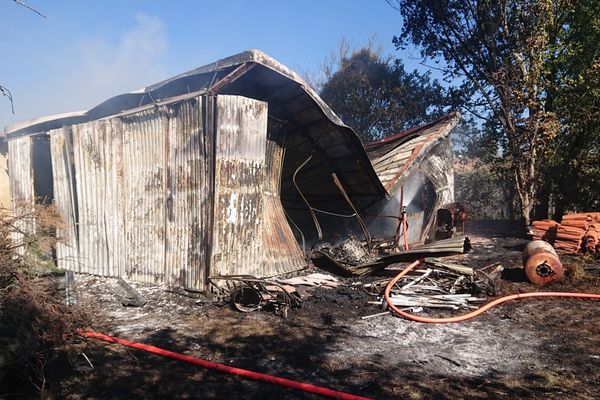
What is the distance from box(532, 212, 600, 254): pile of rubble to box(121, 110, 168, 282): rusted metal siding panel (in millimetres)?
10065

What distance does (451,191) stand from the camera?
1477 cm

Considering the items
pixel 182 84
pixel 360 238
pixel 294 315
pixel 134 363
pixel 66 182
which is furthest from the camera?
pixel 360 238

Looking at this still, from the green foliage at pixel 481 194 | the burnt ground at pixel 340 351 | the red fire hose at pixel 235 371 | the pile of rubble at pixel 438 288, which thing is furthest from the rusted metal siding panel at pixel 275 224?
the green foliage at pixel 481 194

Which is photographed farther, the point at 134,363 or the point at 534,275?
the point at 534,275

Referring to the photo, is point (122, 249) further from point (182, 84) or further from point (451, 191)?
point (451, 191)

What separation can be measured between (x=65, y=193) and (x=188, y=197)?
325 cm

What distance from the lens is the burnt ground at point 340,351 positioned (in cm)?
353

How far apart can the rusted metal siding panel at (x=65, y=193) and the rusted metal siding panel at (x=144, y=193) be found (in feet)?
4.95

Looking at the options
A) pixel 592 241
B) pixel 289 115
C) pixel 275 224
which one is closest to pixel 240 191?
pixel 275 224

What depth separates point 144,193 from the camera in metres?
6.90

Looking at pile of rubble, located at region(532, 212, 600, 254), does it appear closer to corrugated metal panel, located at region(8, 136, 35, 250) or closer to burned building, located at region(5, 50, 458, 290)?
burned building, located at region(5, 50, 458, 290)

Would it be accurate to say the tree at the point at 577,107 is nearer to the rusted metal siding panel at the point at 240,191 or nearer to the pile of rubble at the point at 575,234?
the pile of rubble at the point at 575,234

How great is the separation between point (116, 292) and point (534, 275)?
23.9ft

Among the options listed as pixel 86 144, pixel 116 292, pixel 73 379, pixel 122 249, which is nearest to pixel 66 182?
pixel 86 144
